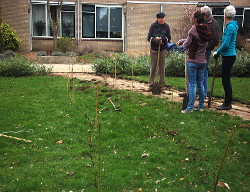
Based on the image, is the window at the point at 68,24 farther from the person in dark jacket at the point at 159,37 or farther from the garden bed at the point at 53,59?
the person in dark jacket at the point at 159,37

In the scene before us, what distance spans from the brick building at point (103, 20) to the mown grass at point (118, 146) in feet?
49.2

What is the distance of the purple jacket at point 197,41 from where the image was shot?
6.18 m

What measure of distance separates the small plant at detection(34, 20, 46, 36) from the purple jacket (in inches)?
722

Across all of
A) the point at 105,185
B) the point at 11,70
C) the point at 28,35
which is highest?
the point at 28,35

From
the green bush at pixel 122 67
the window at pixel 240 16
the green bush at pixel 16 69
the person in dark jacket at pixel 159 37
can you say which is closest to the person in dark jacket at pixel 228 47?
the person in dark jacket at pixel 159 37

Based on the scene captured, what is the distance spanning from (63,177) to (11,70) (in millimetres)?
8034

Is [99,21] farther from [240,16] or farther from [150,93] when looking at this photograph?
[150,93]

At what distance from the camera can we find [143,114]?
21.5ft

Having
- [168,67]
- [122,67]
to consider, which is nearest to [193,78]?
[168,67]

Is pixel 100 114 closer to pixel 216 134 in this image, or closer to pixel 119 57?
pixel 216 134

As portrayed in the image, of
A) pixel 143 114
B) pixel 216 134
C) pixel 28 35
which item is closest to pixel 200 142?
pixel 216 134

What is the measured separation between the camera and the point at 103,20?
76.6 ft

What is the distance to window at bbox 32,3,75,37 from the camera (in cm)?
2291

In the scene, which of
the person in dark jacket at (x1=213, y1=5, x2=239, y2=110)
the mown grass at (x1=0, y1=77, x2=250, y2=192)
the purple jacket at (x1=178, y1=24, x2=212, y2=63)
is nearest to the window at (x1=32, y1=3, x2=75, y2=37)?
the mown grass at (x1=0, y1=77, x2=250, y2=192)
